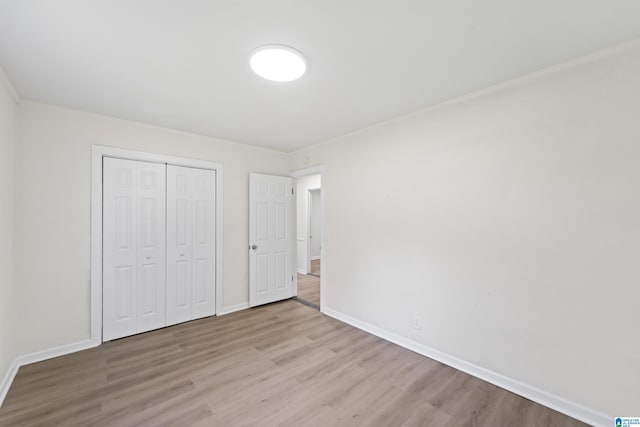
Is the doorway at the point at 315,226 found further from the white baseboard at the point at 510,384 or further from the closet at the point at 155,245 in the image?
the white baseboard at the point at 510,384

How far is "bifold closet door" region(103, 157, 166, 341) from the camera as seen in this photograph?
9.29 feet

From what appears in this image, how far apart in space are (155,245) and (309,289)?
275 centimetres

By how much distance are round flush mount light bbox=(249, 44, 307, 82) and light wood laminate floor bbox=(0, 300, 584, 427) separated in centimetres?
241

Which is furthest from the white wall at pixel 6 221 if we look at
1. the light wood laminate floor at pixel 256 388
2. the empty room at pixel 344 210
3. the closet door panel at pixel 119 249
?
the closet door panel at pixel 119 249

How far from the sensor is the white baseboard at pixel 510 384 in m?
1.72

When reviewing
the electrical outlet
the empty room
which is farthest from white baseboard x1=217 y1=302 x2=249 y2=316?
the electrical outlet

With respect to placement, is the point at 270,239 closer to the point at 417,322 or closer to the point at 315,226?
the point at 417,322

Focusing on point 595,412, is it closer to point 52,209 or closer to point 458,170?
point 458,170

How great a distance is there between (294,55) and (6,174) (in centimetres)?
252

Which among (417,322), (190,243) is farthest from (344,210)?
(190,243)

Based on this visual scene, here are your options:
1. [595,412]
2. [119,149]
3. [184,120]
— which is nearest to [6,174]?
[119,149]

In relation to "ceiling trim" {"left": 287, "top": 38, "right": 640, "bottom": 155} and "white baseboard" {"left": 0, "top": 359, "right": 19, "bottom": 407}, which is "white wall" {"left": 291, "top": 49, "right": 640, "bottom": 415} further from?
"white baseboard" {"left": 0, "top": 359, "right": 19, "bottom": 407}

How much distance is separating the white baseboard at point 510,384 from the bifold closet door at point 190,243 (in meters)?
2.29

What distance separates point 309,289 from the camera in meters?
4.93
